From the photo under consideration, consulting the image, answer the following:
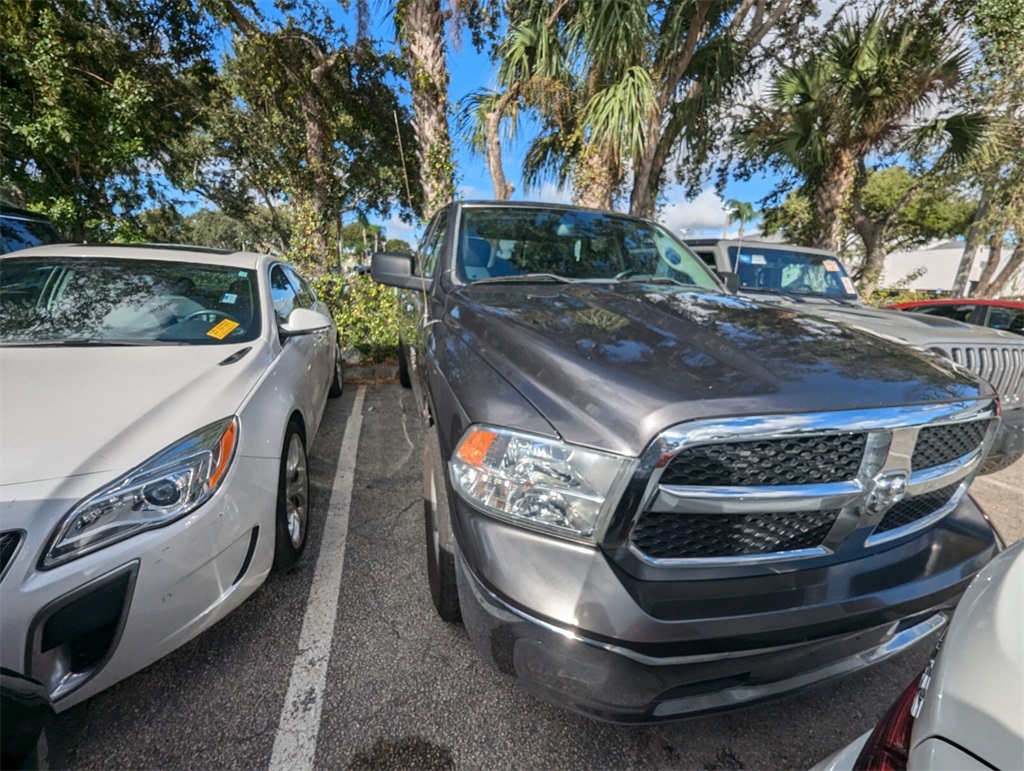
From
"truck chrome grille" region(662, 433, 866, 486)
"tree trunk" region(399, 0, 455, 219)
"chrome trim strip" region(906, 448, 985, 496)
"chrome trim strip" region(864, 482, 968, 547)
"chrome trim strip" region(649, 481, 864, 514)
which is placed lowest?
"chrome trim strip" region(864, 482, 968, 547)

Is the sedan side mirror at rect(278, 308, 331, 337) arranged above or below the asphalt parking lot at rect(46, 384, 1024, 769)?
above

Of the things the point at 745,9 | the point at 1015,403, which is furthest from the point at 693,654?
the point at 745,9

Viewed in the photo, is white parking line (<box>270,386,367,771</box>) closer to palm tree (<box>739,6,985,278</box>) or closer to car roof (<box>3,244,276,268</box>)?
car roof (<box>3,244,276,268</box>)

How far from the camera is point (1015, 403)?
350cm

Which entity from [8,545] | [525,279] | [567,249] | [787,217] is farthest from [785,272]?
[787,217]

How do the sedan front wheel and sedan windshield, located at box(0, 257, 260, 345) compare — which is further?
sedan windshield, located at box(0, 257, 260, 345)

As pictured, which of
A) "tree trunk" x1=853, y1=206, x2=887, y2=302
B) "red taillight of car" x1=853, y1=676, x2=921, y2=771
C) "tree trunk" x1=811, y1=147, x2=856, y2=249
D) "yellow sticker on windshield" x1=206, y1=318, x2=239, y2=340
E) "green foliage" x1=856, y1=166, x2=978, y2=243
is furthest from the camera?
"green foliage" x1=856, y1=166, x2=978, y2=243

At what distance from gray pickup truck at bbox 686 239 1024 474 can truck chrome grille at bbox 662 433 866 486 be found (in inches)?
59.5

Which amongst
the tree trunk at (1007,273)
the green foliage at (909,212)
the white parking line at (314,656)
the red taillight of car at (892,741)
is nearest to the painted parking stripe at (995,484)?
the red taillight of car at (892,741)

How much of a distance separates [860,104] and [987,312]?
154 inches

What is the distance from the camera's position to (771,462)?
1.23m

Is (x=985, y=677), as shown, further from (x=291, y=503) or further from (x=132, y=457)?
(x=291, y=503)

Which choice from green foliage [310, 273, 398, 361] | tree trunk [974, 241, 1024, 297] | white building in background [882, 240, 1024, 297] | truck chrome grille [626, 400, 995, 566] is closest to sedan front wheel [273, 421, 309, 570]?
truck chrome grille [626, 400, 995, 566]

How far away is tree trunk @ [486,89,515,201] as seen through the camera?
7.76 m
